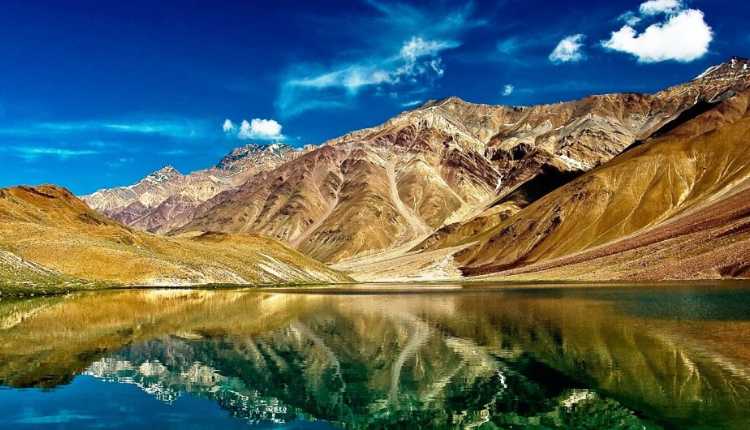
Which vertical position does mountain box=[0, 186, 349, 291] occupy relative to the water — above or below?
above

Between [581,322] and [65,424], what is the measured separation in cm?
4169

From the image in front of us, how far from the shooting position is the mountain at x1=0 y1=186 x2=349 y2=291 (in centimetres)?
11231

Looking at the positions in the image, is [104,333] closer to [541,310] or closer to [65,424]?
[65,424]

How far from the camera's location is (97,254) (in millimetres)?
126562

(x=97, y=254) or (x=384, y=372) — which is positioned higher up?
(x=97, y=254)

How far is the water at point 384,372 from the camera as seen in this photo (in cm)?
2372

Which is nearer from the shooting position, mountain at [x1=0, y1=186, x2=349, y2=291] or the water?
the water

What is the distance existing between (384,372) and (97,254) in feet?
359

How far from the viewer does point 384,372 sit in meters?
33.4

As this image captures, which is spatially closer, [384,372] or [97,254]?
[384,372]

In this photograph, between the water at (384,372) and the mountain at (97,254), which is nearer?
the water at (384,372)

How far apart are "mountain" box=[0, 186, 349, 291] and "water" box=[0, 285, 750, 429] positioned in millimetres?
60741

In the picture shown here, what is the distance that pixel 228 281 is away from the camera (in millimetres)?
147375

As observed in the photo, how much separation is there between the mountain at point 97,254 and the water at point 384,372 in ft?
199
